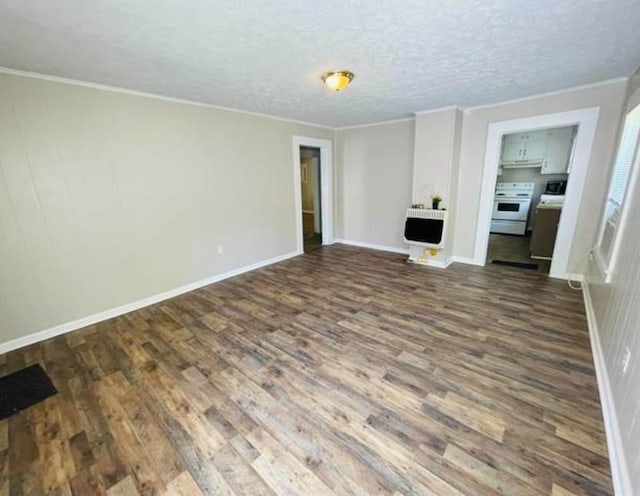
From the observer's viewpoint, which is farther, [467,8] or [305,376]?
[305,376]

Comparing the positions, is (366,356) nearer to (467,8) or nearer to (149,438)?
(149,438)

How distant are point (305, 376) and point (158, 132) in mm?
3100

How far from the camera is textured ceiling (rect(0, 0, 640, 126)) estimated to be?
1.59 metres

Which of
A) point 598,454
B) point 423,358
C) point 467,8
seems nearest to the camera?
Result: point 598,454

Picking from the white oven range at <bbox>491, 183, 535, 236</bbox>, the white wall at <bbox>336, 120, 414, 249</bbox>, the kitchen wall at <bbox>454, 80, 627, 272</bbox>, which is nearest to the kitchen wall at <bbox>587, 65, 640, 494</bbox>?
the kitchen wall at <bbox>454, 80, 627, 272</bbox>

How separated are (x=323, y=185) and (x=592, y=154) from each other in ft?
13.2

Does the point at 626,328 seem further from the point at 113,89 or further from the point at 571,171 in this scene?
the point at 113,89

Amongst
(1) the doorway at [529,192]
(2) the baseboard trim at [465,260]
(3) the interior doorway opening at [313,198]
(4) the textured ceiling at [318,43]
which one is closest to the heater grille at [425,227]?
(2) the baseboard trim at [465,260]

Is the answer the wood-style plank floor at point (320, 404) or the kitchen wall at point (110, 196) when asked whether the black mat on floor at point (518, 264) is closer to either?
the wood-style plank floor at point (320, 404)

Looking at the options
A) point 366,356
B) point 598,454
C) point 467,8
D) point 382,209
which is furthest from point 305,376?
point 382,209

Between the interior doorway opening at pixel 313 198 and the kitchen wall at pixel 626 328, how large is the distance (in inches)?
166

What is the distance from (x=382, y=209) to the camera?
534cm

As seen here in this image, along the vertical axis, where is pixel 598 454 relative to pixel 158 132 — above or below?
below

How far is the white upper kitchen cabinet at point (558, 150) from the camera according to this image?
552 centimetres
